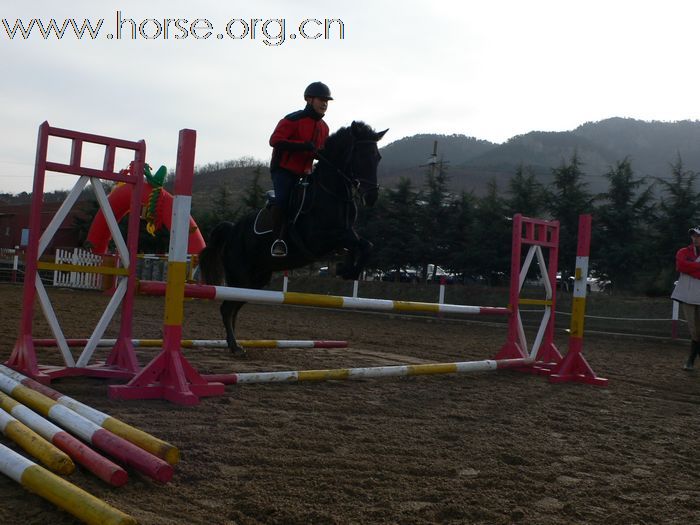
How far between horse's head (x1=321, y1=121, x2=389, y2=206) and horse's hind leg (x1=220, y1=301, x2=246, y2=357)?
181cm

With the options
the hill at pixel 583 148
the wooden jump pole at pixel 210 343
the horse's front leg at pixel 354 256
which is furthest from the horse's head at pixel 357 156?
the hill at pixel 583 148

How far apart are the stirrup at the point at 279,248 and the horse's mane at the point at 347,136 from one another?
35.4 inches

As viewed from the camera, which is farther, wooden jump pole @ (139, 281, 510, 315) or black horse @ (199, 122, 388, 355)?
black horse @ (199, 122, 388, 355)

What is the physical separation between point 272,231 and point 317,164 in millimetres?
787

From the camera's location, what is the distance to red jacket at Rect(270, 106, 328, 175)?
578 centimetres

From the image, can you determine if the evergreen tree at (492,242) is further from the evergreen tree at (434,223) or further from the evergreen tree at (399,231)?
the evergreen tree at (399,231)

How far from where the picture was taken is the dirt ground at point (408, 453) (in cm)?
235

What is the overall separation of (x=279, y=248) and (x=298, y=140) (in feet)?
3.22

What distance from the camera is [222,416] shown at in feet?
12.0

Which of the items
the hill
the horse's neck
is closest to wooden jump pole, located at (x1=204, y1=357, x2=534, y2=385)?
the horse's neck

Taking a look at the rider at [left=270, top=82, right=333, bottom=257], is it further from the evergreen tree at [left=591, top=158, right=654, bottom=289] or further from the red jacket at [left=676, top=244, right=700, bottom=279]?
the evergreen tree at [left=591, top=158, right=654, bottom=289]

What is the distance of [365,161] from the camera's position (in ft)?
19.0

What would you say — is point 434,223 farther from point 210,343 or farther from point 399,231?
point 210,343

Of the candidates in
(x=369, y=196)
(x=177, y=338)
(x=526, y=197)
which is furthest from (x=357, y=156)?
(x=526, y=197)
